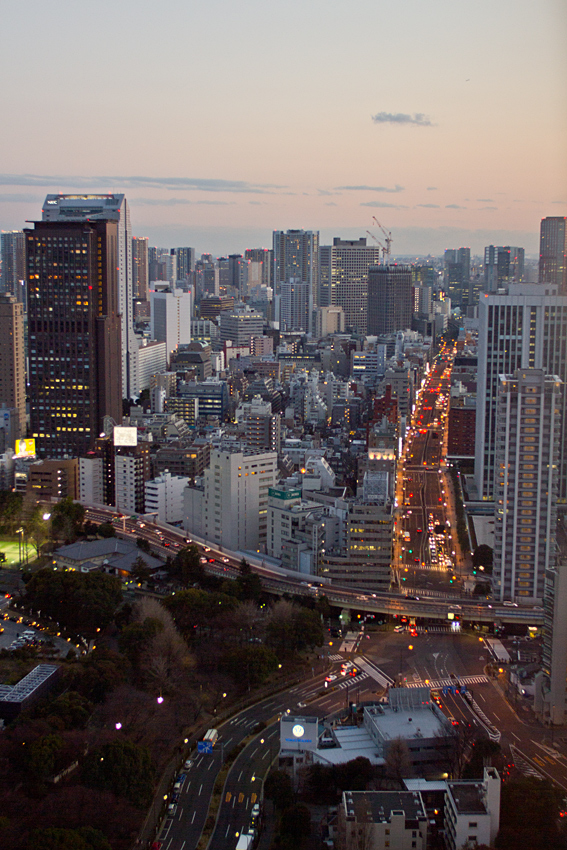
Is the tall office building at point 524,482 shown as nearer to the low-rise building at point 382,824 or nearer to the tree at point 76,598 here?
the tree at point 76,598

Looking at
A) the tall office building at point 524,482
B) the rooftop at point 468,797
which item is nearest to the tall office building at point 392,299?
the tall office building at point 524,482

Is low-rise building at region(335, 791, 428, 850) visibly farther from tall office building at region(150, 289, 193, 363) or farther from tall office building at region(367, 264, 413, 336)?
tall office building at region(367, 264, 413, 336)

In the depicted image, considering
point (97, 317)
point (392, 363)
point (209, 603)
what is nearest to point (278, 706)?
point (209, 603)

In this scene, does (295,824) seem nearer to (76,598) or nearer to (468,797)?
(468,797)

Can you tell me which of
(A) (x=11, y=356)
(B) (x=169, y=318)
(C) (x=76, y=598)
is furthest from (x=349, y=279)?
(C) (x=76, y=598)

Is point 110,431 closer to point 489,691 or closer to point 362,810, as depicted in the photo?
point 489,691

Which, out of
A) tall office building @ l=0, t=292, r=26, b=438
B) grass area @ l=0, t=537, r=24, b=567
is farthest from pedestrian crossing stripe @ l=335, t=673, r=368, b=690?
tall office building @ l=0, t=292, r=26, b=438
